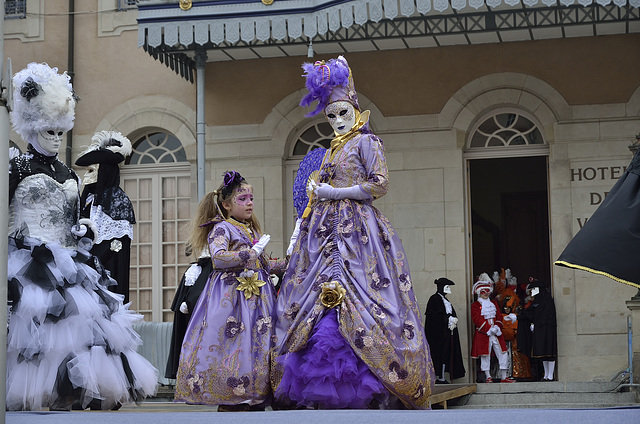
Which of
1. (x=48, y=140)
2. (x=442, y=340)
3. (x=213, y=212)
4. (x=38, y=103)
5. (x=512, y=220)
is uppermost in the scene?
(x=512, y=220)

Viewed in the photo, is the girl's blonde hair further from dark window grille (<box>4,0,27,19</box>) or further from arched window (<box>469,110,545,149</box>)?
dark window grille (<box>4,0,27,19</box>)

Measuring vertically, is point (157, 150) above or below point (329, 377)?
above

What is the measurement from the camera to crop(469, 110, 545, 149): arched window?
14406mm

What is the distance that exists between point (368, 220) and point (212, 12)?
6828mm

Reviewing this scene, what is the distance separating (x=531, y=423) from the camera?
420 centimetres

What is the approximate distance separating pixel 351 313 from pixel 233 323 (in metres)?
0.94

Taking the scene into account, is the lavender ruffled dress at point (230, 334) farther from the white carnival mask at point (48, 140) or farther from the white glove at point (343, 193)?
the white carnival mask at point (48, 140)

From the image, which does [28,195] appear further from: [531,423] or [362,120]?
[531,423]

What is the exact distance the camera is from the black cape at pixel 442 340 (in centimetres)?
1344

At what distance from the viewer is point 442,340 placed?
44.2ft

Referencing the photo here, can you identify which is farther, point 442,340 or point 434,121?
point 434,121

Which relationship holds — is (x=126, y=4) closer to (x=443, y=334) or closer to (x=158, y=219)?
→ (x=158, y=219)

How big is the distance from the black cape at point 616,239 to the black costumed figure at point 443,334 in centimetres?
960

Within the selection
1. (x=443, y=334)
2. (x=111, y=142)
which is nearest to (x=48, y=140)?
(x=111, y=142)
